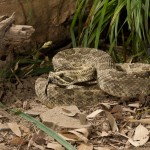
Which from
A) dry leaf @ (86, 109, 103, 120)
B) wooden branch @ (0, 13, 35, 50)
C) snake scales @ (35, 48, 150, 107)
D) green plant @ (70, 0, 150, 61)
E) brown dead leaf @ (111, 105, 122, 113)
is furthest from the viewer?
green plant @ (70, 0, 150, 61)

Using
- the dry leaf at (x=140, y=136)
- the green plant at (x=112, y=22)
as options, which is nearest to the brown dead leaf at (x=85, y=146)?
the dry leaf at (x=140, y=136)

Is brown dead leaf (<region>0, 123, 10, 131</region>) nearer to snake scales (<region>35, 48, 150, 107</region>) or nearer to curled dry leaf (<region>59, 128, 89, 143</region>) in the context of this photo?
curled dry leaf (<region>59, 128, 89, 143</region>)

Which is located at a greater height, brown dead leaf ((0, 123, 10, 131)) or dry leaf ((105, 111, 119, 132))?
dry leaf ((105, 111, 119, 132))

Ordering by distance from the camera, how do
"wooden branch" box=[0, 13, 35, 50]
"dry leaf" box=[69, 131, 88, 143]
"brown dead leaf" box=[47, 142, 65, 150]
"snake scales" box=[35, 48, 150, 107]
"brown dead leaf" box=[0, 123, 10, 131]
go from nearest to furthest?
"brown dead leaf" box=[47, 142, 65, 150] → "dry leaf" box=[69, 131, 88, 143] → "brown dead leaf" box=[0, 123, 10, 131] → "wooden branch" box=[0, 13, 35, 50] → "snake scales" box=[35, 48, 150, 107]

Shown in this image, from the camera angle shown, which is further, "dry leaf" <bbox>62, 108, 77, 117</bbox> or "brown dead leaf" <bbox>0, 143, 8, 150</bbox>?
"dry leaf" <bbox>62, 108, 77, 117</bbox>

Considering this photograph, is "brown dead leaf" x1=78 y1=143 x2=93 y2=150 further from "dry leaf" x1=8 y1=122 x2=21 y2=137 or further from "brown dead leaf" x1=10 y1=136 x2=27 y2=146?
"dry leaf" x1=8 y1=122 x2=21 y2=137

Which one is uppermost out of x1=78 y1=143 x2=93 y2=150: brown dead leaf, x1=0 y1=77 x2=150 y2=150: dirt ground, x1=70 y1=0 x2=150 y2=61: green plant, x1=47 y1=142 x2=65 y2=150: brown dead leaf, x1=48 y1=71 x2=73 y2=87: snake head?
x1=70 y1=0 x2=150 y2=61: green plant

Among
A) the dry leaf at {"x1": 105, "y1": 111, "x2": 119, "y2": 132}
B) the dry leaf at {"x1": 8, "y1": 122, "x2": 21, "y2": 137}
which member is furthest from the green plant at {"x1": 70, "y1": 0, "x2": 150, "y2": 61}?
the dry leaf at {"x1": 8, "y1": 122, "x2": 21, "y2": 137}
